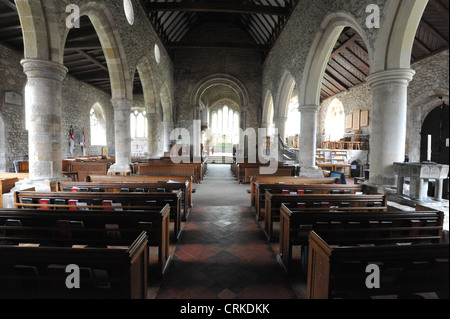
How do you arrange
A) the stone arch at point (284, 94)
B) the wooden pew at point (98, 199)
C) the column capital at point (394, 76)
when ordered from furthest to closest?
the stone arch at point (284, 94)
the column capital at point (394, 76)
the wooden pew at point (98, 199)

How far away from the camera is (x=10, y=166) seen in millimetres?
8273

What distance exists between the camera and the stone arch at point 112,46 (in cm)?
562

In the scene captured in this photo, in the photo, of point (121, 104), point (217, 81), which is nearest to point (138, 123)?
point (217, 81)

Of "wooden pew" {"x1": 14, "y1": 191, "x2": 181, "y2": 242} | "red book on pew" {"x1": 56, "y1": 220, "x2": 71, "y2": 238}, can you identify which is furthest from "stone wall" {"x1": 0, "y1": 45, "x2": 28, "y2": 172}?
"red book on pew" {"x1": 56, "y1": 220, "x2": 71, "y2": 238}

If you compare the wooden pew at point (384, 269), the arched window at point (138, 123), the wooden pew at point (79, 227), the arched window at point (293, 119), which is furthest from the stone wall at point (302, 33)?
the arched window at point (138, 123)

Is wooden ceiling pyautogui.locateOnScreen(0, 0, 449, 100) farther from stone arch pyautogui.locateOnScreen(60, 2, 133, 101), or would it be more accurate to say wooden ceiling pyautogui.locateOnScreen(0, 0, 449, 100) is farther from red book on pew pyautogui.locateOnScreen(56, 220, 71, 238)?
red book on pew pyautogui.locateOnScreen(56, 220, 71, 238)

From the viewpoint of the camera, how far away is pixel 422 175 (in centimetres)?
308

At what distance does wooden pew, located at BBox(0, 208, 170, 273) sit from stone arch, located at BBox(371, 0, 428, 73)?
13.2ft

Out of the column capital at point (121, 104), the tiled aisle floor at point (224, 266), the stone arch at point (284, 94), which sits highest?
the stone arch at point (284, 94)

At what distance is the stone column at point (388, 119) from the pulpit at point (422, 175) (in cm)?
50

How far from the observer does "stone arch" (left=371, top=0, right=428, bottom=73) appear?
3.65 metres

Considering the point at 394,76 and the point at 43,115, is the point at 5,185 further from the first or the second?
the point at 394,76

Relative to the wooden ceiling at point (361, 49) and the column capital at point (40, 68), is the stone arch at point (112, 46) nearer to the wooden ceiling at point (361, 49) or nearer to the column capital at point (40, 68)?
the column capital at point (40, 68)
